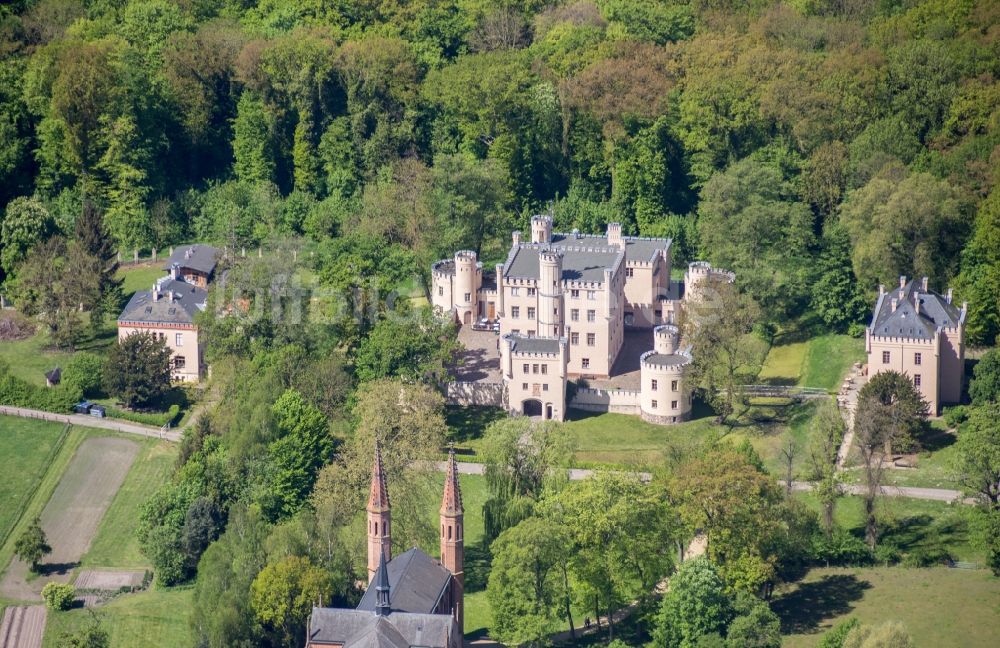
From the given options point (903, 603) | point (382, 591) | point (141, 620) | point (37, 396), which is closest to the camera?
point (382, 591)

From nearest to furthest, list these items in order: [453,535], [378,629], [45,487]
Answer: [378,629], [453,535], [45,487]

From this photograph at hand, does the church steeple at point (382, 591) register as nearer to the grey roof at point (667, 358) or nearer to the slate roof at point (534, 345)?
the slate roof at point (534, 345)

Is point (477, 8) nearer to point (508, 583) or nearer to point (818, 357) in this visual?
point (818, 357)

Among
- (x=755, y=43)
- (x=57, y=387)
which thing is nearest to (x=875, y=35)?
(x=755, y=43)

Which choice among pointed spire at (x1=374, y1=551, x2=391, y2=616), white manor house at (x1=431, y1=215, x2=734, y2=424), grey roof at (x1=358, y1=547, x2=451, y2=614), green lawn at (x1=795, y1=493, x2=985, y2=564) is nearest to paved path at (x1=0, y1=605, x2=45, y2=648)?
grey roof at (x1=358, y1=547, x2=451, y2=614)

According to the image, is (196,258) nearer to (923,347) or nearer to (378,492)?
(378,492)

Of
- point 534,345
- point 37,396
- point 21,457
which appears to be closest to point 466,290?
point 534,345

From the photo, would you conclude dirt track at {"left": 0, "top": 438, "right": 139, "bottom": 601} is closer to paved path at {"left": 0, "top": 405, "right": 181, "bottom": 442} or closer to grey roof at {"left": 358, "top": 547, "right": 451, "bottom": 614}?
paved path at {"left": 0, "top": 405, "right": 181, "bottom": 442}
